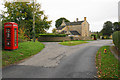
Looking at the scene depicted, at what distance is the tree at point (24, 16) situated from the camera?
19.5 metres

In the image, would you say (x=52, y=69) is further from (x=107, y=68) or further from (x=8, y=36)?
(x=8, y=36)

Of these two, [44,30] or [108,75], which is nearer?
[108,75]

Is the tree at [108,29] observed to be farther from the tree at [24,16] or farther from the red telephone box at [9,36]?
the red telephone box at [9,36]

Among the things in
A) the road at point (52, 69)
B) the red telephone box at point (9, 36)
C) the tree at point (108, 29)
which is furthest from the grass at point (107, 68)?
the tree at point (108, 29)

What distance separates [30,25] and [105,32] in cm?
6552

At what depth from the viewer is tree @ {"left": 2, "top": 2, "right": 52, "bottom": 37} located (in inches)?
767

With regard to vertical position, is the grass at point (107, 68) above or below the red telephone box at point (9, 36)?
below

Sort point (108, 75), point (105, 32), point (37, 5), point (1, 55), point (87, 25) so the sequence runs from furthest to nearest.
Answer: point (105, 32) → point (87, 25) → point (37, 5) → point (1, 55) → point (108, 75)

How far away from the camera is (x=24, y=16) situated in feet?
66.1

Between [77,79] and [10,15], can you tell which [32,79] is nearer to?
[77,79]

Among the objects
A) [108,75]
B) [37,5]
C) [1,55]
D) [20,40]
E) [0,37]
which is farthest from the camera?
[37,5]

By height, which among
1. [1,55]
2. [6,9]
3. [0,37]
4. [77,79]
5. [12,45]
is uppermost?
[6,9]

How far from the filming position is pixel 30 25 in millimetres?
20516

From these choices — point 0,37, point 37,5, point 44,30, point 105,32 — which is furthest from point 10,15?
point 105,32
